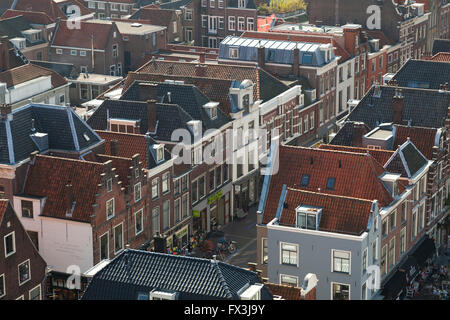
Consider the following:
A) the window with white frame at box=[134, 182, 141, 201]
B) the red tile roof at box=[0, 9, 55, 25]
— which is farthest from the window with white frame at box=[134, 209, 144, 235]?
the red tile roof at box=[0, 9, 55, 25]

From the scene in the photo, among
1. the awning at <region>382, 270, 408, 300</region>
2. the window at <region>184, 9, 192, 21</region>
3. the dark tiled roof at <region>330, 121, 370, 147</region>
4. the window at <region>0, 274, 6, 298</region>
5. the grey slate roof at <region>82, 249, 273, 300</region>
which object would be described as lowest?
the awning at <region>382, 270, 408, 300</region>

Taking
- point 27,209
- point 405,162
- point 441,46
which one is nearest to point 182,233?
point 27,209

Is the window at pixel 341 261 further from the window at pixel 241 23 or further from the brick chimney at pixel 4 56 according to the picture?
the window at pixel 241 23

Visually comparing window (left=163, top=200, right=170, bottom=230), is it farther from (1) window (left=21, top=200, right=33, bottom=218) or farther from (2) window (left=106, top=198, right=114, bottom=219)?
(1) window (left=21, top=200, right=33, bottom=218)

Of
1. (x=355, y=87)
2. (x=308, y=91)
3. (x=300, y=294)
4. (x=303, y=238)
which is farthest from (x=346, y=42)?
(x=300, y=294)

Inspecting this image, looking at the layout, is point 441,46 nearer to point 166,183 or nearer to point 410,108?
point 410,108

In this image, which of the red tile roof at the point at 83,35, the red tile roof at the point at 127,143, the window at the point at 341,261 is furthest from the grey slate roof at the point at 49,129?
the red tile roof at the point at 83,35
